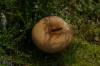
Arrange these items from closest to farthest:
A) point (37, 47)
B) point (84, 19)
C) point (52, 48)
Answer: point (52, 48)
point (37, 47)
point (84, 19)

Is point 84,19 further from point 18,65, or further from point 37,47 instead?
point 18,65

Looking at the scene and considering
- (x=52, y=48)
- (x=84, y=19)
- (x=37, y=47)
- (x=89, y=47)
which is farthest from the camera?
(x=84, y=19)

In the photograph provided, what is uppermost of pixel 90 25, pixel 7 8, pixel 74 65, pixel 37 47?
pixel 7 8

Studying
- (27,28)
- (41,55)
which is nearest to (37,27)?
(27,28)

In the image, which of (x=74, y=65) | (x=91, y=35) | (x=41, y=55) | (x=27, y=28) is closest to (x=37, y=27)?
(x=27, y=28)

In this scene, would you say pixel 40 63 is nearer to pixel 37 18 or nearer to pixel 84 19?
pixel 37 18

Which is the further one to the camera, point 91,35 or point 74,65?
point 91,35

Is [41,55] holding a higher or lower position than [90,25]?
lower
